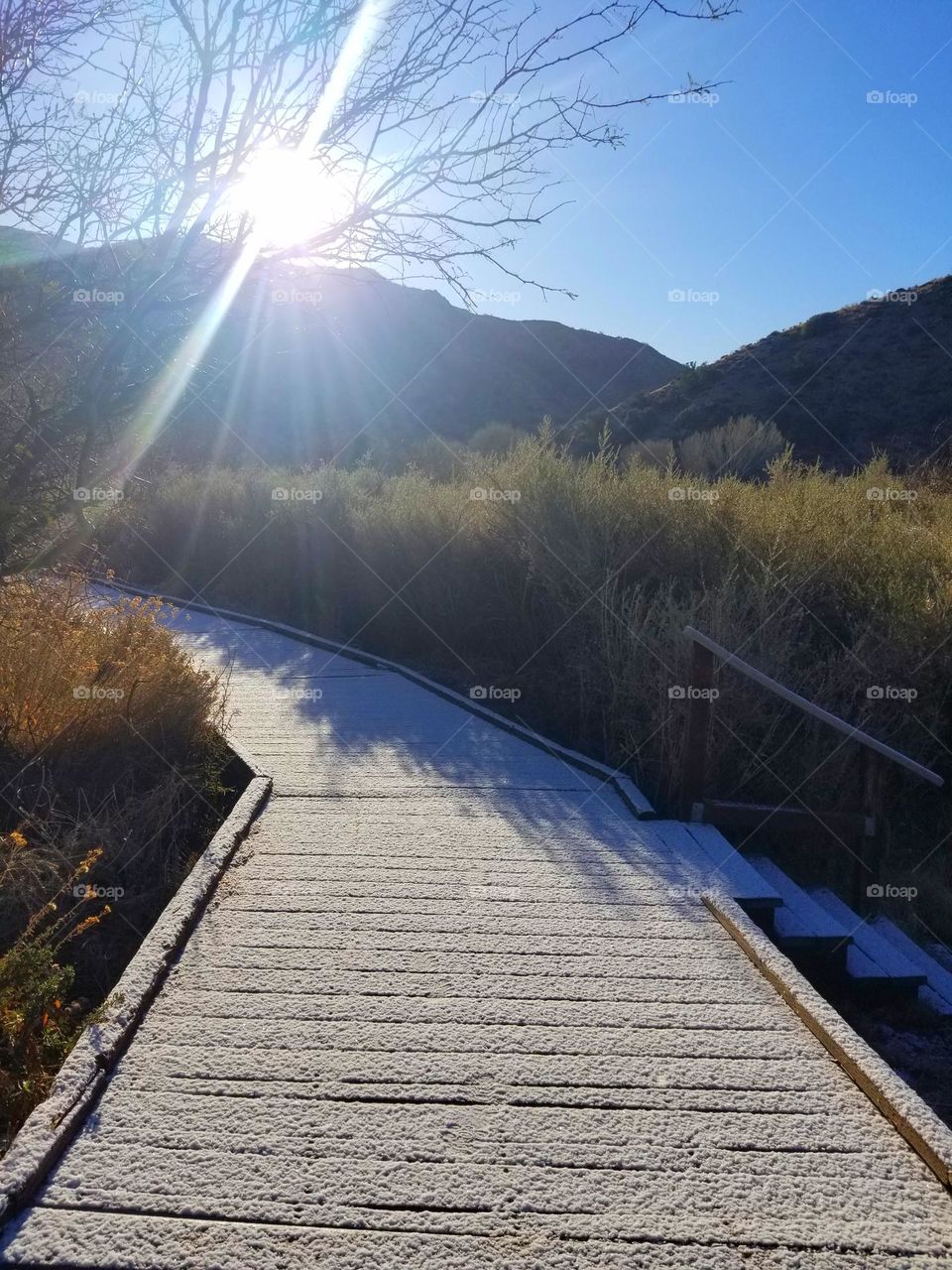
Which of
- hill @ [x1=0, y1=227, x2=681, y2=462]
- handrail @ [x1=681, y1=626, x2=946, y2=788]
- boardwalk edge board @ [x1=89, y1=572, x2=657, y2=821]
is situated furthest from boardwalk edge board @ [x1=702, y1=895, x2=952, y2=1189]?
hill @ [x1=0, y1=227, x2=681, y2=462]

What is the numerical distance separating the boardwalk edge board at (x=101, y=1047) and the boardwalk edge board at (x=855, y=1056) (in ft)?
7.26

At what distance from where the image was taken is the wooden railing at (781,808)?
16.8 feet

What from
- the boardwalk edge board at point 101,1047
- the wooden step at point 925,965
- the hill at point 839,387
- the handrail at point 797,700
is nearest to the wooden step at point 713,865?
the handrail at point 797,700

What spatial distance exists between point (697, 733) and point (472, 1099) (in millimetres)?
2947

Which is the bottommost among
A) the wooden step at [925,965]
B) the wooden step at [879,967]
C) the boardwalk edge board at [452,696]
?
the wooden step at [925,965]

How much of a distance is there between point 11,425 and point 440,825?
283cm

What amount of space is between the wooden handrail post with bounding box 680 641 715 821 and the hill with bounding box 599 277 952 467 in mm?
22889

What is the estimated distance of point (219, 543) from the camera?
52.7 ft

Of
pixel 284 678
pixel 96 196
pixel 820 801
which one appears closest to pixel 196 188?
pixel 96 196

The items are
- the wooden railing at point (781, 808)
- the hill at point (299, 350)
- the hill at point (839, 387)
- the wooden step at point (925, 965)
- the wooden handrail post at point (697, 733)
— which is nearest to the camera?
the hill at point (299, 350)

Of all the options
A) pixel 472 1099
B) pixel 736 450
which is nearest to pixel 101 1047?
pixel 472 1099

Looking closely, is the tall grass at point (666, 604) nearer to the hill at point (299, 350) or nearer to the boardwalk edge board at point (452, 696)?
the boardwalk edge board at point (452, 696)

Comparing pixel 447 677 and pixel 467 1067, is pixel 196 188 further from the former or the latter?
pixel 447 677

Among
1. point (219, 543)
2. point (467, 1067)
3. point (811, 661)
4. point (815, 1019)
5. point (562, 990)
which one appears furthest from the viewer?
point (219, 543)
